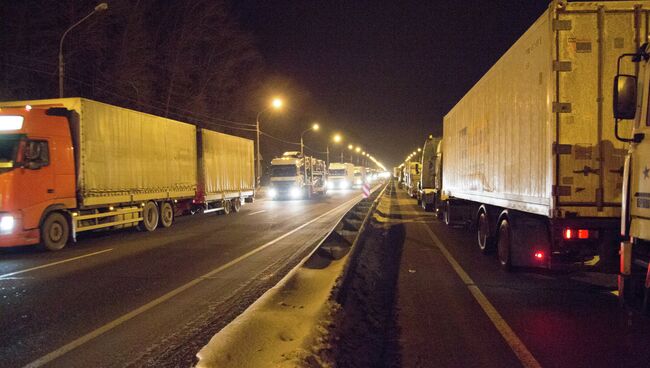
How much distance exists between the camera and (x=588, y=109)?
778 cm

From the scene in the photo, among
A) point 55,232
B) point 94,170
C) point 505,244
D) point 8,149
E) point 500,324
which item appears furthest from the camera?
point 94,170

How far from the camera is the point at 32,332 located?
621 centimetres

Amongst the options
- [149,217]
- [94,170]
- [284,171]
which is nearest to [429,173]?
[149,217]

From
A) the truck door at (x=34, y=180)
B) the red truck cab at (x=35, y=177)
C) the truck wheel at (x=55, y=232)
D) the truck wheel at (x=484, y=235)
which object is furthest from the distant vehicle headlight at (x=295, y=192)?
the truck wheel at (x=484, y=235)

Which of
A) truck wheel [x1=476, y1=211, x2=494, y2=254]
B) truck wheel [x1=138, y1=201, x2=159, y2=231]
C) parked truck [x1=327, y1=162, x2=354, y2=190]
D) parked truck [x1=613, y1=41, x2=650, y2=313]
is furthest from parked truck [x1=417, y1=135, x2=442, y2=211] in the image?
parked truck [x1=327, y1=162, x2=354, y2=190]

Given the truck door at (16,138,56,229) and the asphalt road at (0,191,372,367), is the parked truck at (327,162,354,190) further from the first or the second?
the truck door at (16,138,56,229)

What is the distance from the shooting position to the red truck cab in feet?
40.6

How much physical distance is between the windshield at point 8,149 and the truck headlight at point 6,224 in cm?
121

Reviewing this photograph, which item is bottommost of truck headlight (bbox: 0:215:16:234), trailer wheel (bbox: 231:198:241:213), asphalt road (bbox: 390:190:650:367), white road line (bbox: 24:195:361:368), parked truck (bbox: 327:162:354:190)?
asphalt road (bbox: 390:190:650:367)

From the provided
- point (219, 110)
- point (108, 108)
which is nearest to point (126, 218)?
point (108, 108)

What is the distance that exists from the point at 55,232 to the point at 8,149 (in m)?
2.39

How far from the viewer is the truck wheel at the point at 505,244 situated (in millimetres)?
9438

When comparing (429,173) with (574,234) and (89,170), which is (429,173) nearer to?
(89,170)

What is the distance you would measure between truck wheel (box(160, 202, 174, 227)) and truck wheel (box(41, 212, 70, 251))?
16.2ft
